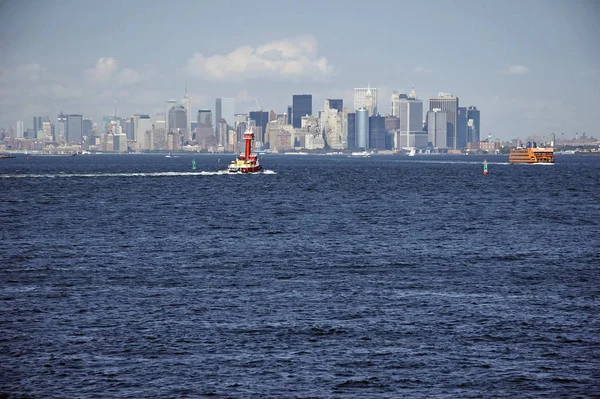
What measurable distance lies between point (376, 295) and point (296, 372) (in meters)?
14.6

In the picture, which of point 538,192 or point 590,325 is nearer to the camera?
point 590,325

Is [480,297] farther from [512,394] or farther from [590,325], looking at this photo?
[512,394]

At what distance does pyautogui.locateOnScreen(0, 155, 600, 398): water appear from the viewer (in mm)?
31312

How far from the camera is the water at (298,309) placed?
31312 mm

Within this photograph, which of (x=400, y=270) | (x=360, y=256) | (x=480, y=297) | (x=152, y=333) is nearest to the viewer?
(x=152, y=333)

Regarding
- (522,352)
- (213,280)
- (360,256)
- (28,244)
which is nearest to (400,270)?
(360,256)

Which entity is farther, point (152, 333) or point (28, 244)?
point (28, 244)

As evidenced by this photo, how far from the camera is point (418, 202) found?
397 feet

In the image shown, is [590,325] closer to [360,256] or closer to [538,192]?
[360,256]

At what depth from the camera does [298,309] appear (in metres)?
42.2

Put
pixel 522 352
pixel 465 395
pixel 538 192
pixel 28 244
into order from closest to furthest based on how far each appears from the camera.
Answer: pixel 465 395
pixel 522 352
pixel 28 244
pixel 538 192

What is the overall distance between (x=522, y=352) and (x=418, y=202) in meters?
86.7

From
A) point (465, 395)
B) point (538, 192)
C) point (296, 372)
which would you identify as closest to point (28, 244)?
point (296, 372)

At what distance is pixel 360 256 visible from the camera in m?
61.9
